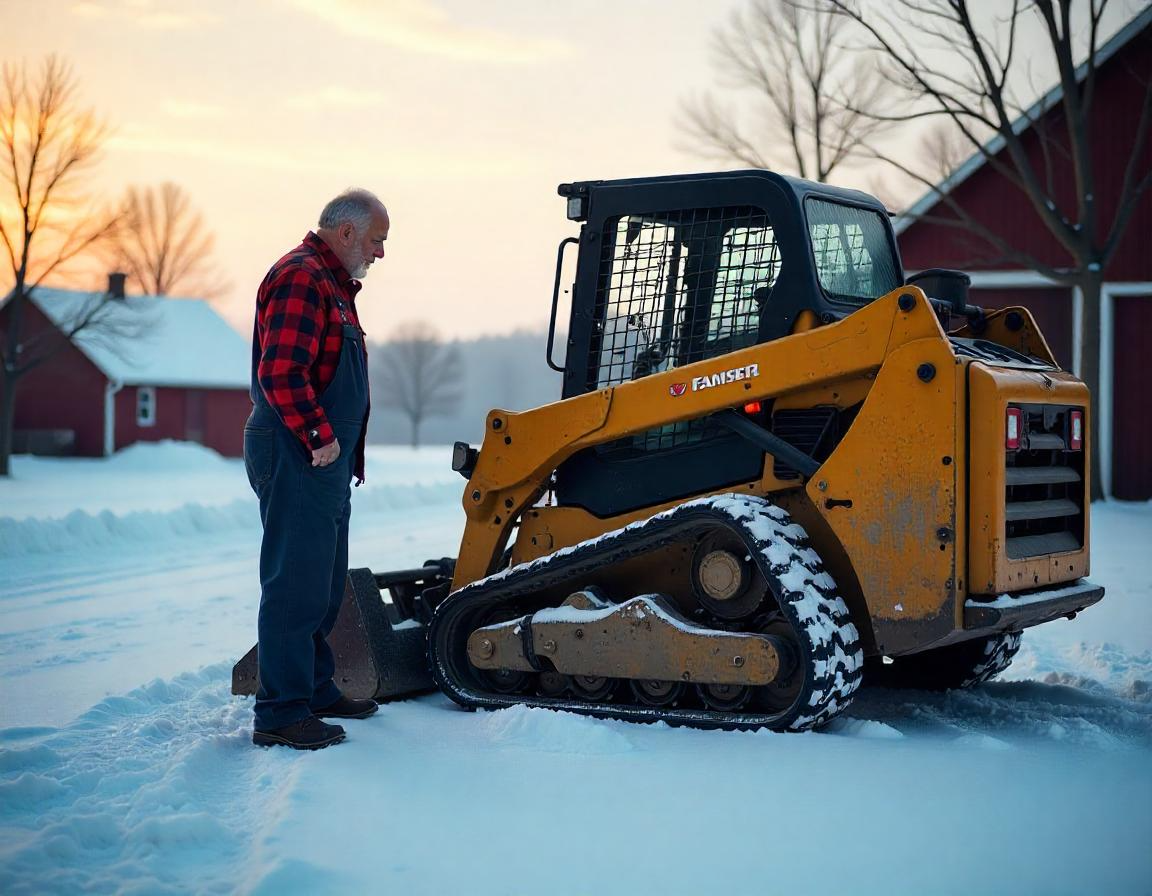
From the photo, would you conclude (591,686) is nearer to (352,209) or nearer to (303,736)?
(303,736)

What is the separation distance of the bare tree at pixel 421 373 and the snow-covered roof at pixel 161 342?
31.1 m

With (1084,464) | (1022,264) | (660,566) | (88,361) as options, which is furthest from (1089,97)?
(88,361)

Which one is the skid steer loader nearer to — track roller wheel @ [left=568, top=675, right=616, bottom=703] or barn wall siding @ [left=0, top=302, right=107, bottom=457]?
track roller wheel @ [left=568, top=675, right=616, bottom=703]

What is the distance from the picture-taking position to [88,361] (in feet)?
122

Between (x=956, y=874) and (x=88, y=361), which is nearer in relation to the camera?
(x=956, y=874)

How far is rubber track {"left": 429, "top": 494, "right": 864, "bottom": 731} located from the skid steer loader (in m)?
0.01

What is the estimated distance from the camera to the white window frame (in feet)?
125

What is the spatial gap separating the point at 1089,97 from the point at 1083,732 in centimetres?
1505

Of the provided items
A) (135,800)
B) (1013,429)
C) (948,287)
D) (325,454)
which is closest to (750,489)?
(1013,429)

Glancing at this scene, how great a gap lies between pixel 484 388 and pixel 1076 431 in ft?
376

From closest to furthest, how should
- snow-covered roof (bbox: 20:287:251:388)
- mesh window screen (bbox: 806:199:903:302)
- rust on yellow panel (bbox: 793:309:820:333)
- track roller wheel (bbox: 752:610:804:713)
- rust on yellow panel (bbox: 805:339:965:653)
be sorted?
1. rust on yellow panel (bbox: 805:339:965:653)
2. track roller wheel (bbox: 752:610:804:713)
3. rust on yellow panel (bbox: 793:309:820:333)
4. mesh window screen (bbox: 806:199:903:302)
5. snow-covered roof (bbox: 20:287:251:388)

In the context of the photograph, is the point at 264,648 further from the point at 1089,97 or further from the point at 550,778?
the point at 1089,97

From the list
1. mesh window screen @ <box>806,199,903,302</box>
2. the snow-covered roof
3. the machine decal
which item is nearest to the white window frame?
the snow-covered roof

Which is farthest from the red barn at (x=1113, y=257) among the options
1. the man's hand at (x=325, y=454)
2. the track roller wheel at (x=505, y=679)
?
the man's hand at (x=325, y=454)
